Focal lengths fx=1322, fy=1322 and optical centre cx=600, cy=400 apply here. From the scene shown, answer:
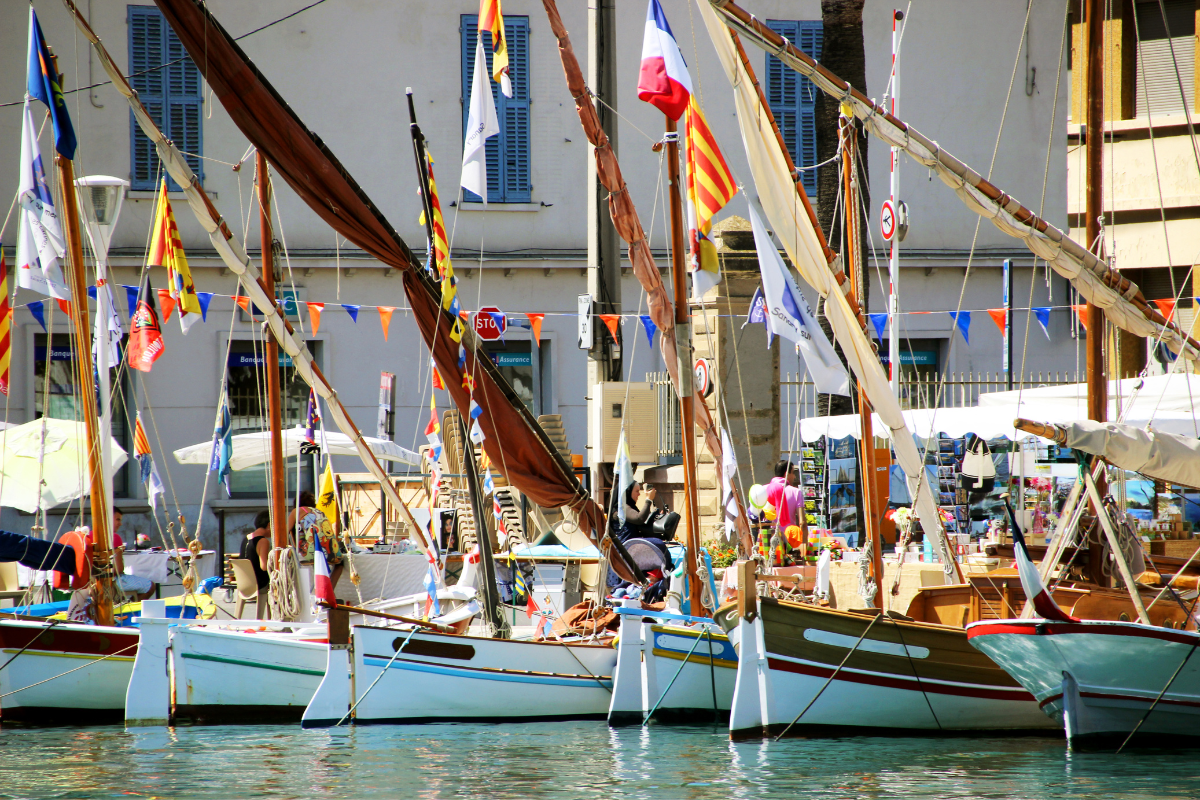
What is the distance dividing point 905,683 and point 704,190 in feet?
14.7

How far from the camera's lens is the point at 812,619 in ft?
33.6

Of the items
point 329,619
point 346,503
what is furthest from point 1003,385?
point 329,619

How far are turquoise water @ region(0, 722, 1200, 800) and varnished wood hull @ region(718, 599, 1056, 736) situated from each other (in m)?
0.22

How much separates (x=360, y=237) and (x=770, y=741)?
559 centimetres

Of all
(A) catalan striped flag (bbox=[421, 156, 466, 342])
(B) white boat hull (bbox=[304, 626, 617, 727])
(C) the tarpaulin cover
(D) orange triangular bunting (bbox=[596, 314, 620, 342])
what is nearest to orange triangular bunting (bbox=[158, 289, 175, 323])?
(C) the tarpaulin cover

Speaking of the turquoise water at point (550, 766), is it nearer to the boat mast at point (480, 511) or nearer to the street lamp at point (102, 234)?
the boat mast at point (480, 511)

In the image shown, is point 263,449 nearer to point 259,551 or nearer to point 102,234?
point 259,551

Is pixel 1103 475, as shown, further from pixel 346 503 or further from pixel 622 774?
pixel 346 503

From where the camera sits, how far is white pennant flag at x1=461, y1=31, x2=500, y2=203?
11.2 metres

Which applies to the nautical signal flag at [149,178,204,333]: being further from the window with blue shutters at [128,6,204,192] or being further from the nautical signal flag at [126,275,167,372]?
the window with blue shutters at [128,6,204,192]

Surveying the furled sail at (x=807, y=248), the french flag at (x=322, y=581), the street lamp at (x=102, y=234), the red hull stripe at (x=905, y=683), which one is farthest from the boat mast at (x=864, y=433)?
the street lamp at (x=102, y=234)

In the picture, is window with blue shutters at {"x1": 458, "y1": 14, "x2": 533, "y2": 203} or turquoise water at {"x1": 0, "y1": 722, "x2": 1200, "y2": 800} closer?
turquoise water at {"x1": 0, "y1": 722, "x2": 1200, "y2": 800}

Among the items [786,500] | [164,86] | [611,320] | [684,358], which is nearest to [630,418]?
[611,320]

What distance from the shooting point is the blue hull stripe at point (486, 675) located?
36.4 ft
